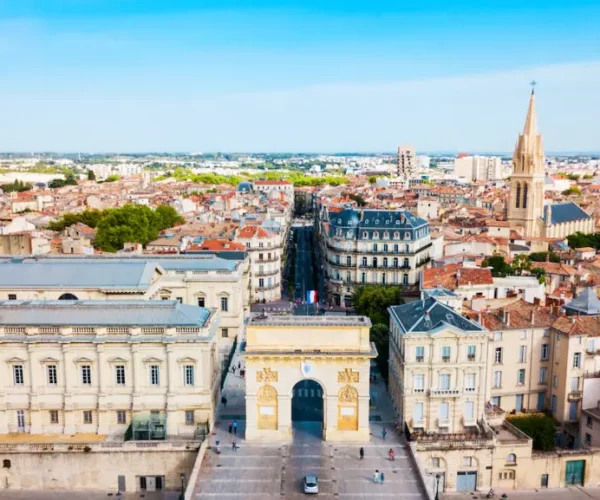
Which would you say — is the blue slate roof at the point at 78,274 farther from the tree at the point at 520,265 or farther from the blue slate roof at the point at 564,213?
the blue slate roof at the point at 564,213

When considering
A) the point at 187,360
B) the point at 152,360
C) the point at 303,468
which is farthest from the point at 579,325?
the point at 152,360

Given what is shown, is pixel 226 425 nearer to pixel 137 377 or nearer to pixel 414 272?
pixel 137 377

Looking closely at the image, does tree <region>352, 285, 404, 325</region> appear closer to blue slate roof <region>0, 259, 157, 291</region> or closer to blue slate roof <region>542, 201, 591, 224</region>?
blue slate roof <region>0, 259, 157, 291</region>

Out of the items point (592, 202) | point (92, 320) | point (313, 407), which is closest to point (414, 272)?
point (313, 407)

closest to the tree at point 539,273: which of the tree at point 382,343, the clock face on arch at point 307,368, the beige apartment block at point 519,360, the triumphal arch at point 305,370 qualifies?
the beige apartment block at point 519,360

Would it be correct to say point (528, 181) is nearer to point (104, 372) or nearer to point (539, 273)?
point (539, 273)

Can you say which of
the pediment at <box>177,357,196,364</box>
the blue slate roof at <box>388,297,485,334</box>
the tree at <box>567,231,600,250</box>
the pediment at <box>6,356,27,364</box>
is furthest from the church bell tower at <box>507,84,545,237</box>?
the pediment at <box>6,356,27,364</box>
